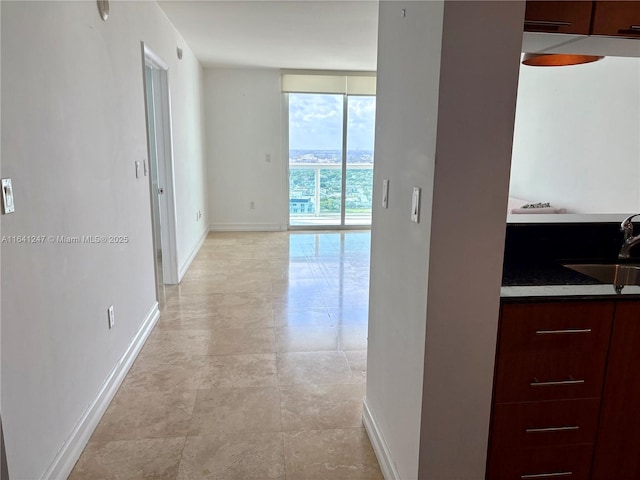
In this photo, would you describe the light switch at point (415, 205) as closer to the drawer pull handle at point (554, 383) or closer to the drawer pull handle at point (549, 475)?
the drawer pull handle at point (554, 383)

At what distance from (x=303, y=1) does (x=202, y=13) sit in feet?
3.14

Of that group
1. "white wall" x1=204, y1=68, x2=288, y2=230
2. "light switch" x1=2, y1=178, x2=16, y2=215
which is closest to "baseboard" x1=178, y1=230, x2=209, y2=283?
"white wall" x1=204, y1=68, x2=288, y2=230

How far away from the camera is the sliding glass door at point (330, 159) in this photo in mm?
6797

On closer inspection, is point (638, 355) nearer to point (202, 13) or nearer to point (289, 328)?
point (289, 328)

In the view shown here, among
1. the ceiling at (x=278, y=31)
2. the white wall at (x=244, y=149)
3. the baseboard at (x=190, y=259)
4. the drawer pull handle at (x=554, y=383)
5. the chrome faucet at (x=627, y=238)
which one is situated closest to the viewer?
the drawer pull handle at (x=554, y=383)

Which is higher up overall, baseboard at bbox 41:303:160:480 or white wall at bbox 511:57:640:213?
white wall at bbox 511:57:640:213

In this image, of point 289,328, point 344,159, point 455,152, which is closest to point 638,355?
point 455,152

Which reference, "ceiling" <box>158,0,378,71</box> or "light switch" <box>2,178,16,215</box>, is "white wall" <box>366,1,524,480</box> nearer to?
"light switch" <box>2,178,16,215</box>

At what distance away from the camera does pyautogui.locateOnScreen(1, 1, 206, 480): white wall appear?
149 cm

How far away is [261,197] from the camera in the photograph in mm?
6875

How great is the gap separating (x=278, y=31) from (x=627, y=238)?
11.7ft

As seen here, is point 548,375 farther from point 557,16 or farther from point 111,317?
point 111,317

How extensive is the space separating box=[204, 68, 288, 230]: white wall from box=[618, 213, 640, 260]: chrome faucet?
17.6ft

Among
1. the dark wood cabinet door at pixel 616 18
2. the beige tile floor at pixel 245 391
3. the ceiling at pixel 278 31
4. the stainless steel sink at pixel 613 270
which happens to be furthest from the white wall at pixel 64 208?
the stainless steel sink at pixel 613 270
